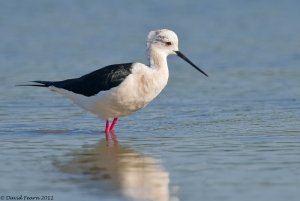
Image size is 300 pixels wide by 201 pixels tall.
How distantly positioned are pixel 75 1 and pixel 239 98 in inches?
383

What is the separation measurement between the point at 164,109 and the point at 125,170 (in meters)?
3.93

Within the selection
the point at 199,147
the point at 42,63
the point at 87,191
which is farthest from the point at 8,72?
the point at 87,191

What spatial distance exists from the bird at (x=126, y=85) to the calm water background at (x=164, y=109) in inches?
13.8

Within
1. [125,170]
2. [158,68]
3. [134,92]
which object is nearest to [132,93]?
[134,92]

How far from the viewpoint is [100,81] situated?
36.2 feet

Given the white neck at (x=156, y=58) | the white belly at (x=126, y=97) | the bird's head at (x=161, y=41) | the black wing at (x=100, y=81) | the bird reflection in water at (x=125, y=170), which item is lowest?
the bird reflection in water at (x=125, y=170)

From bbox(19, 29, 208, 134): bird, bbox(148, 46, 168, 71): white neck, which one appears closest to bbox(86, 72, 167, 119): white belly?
bbox(19, 29, 208, 134): bird

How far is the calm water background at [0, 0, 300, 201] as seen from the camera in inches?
325

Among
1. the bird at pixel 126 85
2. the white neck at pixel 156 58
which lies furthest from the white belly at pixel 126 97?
the white neck at pixel 156 58

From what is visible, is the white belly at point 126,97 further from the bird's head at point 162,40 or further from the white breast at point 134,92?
the bird's head at point 162,40

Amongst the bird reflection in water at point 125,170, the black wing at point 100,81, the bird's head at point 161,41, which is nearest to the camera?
the bird reflection in water at point 125,170

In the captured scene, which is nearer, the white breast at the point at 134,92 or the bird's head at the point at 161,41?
the white breast at the point at 134,92

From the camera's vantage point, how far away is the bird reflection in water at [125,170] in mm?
7926

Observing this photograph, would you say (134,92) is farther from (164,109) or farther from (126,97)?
(164,109)
